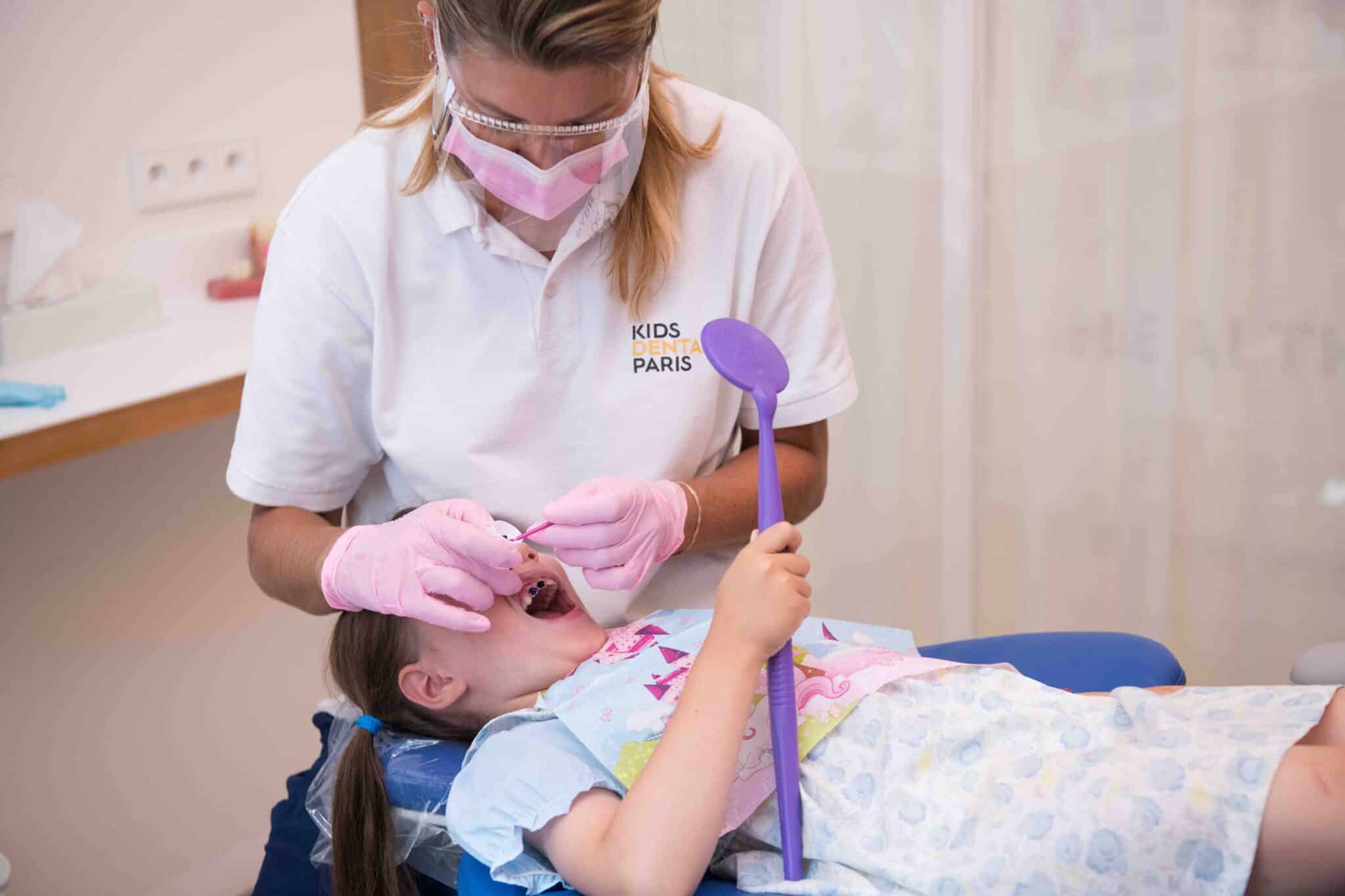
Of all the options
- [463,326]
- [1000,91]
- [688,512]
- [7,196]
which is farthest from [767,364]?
[7,196]

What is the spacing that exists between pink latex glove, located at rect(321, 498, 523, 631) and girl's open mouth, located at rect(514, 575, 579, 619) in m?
0.12

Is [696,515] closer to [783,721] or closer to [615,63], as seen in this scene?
[783,721]

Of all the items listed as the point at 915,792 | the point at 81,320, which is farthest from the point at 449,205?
the point at 81,320

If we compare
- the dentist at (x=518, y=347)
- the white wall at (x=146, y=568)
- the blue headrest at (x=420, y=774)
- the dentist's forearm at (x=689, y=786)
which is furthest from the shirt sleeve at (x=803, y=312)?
the white wall at (x=146, y=568)

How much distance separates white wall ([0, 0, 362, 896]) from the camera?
7.11 ft

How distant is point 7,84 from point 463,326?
4.09 feet

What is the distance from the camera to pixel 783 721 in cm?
116

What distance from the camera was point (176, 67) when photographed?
2348 mm

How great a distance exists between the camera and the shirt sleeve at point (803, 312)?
1.51 m

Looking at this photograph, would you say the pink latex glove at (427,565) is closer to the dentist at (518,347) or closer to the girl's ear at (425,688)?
the dentist at (518,347)

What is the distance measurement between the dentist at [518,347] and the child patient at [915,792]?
19 centimetres

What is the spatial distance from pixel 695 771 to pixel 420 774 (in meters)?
0.36

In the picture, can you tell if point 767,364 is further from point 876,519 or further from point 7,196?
point 7,196

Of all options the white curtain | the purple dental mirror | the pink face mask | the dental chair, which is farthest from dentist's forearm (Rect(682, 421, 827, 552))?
the white curtain
